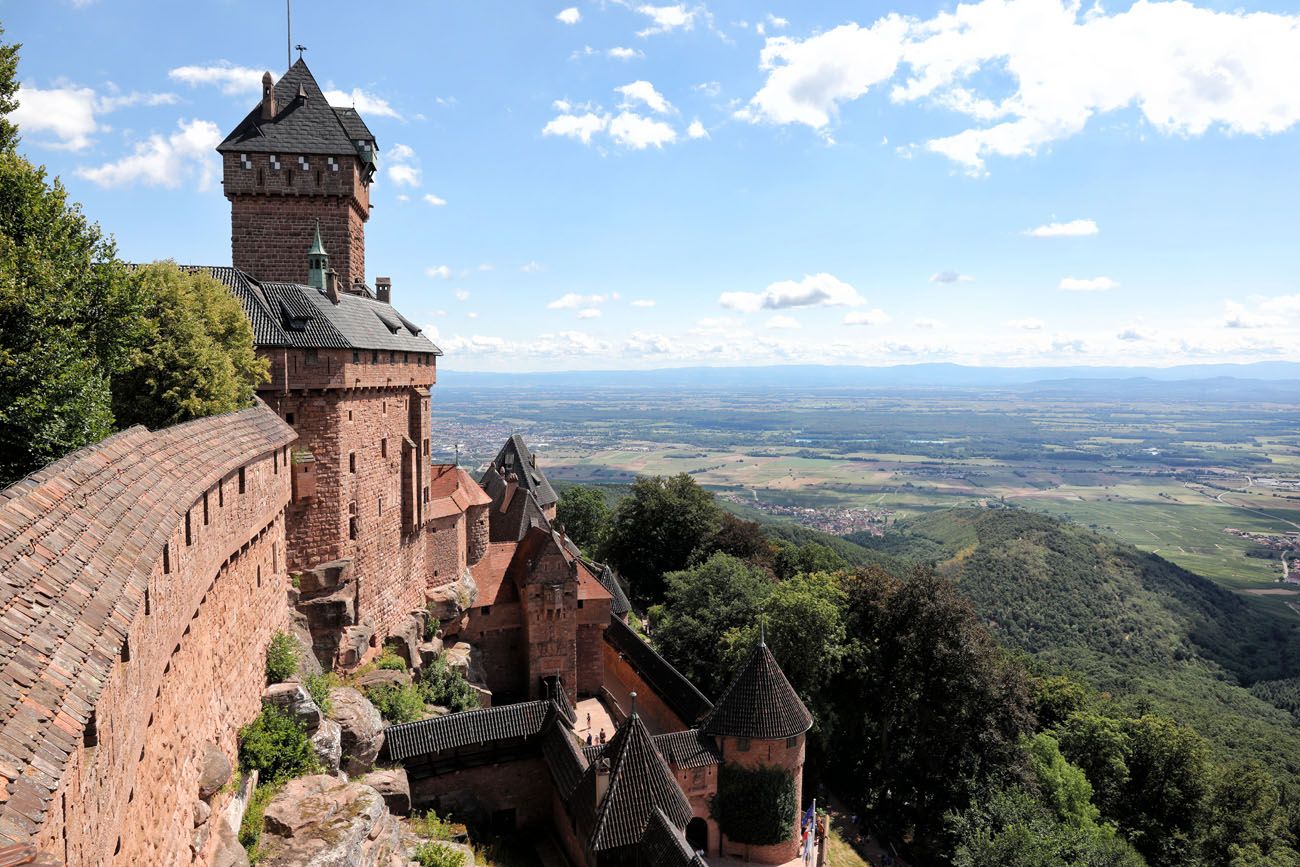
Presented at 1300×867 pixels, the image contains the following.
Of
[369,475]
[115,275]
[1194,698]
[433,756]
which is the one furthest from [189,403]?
[1194,698]

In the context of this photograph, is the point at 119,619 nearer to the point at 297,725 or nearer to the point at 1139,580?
the point at 297,725

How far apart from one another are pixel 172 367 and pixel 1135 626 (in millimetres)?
97041

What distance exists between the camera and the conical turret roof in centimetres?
2088

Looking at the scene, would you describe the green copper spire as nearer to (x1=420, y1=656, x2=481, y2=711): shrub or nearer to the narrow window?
(x1=420, y1=656, x2=481, y2=711): shrub

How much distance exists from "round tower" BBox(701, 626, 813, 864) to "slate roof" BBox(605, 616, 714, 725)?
335 centimetres

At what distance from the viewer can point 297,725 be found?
1374 cm

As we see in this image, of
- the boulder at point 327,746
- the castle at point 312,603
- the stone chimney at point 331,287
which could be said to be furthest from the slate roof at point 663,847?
the stone chimney at point 331,287

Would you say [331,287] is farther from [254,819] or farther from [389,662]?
[254,819]

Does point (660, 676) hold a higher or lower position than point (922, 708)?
higher

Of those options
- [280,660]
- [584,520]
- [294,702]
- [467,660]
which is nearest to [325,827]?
[294,702]

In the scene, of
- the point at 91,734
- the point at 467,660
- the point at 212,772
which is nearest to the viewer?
the point at 91,734

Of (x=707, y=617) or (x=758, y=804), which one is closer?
(x=758, y=804)

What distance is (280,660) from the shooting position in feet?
48.4

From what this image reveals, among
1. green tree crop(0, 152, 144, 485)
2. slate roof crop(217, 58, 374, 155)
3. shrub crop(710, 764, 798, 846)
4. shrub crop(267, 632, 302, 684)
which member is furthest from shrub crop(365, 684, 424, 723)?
slate roof crop(217, 58, 374, 155)
